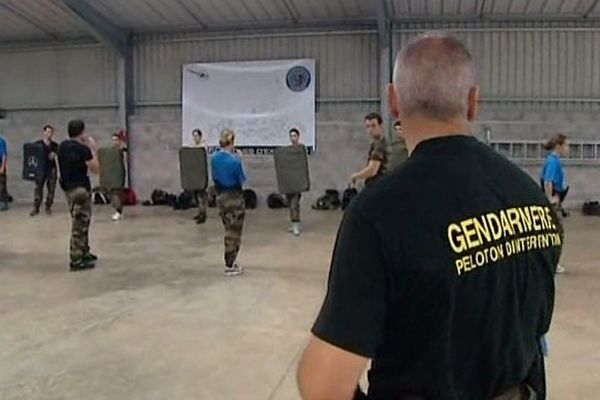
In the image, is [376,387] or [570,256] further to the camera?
[570,256]

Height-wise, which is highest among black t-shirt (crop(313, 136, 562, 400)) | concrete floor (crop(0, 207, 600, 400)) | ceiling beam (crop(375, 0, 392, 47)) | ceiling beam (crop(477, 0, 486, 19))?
ceiling beam (crop(477, 0, 486, 19))

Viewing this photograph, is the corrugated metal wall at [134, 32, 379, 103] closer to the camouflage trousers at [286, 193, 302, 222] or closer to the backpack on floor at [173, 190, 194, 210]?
the backpack on floor at [173, 190, 194, 210]

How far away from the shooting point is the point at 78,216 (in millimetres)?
5770

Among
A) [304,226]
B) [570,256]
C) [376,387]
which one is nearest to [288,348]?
[376,387]

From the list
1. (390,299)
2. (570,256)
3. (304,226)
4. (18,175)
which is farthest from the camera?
(18,175)

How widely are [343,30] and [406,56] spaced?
1085cm

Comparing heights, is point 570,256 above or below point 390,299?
below

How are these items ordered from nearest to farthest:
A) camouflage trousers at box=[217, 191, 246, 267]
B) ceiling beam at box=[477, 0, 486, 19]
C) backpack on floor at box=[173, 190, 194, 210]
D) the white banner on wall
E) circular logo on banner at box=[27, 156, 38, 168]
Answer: camouflage trousers at box=[217, 191, 246, 267] < ceiling beam at box=[477, 0, 486, 19] < circular logo on banner at box=[27, 156, 38, 168] < backpack on floor at box=[173, 190, 194, 210] < the white banner on wall

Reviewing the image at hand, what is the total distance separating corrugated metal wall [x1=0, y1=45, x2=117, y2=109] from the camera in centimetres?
1263

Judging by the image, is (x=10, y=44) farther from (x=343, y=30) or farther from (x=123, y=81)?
(x=343, y=30)

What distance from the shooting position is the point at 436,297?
0.96 meters

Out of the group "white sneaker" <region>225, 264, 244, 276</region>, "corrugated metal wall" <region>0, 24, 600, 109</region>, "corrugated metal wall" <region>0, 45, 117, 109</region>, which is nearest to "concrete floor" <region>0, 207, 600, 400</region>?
"white sneaker" <region>225, 264, 244, 276</region>

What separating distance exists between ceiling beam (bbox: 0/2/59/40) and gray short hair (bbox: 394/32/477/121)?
1183 cm

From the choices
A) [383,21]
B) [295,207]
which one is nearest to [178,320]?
[295,207]
